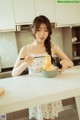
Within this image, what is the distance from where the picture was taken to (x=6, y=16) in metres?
2.43

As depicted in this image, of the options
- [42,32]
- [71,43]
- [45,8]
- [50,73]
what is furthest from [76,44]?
[50,73]

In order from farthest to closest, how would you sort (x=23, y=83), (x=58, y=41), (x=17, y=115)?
1. (x=58, y=41)
2. (x=17, y=115)
3. (x=23, y=83)

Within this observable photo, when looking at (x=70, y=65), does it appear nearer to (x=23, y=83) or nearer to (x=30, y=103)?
(x=23, y=83)

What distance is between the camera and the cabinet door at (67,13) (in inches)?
107

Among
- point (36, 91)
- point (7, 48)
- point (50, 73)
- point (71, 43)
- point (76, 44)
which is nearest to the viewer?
point (36, 91)

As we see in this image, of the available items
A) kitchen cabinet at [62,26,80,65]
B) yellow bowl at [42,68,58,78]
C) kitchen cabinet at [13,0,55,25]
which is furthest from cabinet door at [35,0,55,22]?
yellow bowl at [42,68,58,78]

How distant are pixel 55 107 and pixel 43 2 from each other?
180 cm

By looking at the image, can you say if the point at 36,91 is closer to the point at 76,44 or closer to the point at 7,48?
the point at 7,48

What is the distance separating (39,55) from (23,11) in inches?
51.9

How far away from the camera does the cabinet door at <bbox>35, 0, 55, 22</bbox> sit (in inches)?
101

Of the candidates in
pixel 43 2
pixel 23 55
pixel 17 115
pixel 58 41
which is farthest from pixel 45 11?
pixel 17 115

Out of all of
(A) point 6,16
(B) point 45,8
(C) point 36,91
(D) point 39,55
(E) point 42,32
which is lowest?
(C) point 36,91

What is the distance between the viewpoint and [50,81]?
1.06 metres

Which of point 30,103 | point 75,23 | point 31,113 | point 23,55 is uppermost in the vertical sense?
point 75,23
